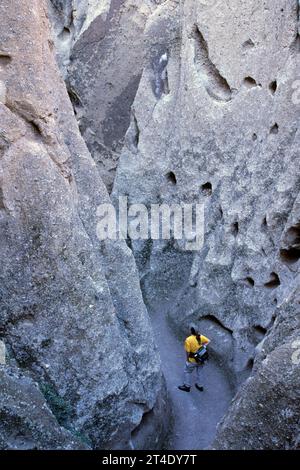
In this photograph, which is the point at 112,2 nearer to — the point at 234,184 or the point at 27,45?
the point at 234,184

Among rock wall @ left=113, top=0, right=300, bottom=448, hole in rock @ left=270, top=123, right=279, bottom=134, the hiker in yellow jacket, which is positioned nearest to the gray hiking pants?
the hiker in yellow jacket

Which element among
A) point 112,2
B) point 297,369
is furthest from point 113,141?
point 297,369

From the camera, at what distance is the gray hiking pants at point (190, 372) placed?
6.47m

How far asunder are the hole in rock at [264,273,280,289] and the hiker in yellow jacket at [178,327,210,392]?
88 cm

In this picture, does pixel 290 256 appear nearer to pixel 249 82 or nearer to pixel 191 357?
pixel 191 357

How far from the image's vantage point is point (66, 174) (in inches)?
192

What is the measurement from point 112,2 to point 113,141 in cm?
223

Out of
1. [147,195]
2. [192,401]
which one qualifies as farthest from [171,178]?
[192,401]

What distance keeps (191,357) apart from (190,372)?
288 millimetres

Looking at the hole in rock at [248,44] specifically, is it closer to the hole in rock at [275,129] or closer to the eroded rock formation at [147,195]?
the eroded rock formation at [147,195]

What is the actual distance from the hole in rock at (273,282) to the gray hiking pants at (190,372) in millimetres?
1144

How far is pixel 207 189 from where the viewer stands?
26.2 feet

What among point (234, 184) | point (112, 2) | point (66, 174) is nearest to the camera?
point (66, 174)

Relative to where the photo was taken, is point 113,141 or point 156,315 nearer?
point 156,315
